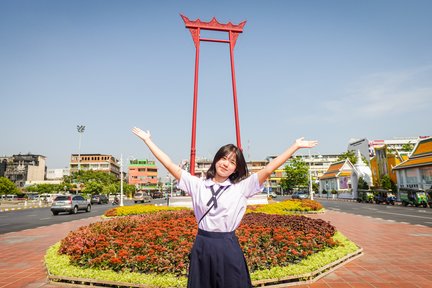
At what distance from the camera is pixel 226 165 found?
2320 mm

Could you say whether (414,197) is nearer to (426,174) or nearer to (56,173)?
(426,174)

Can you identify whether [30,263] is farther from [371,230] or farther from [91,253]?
[371,230]

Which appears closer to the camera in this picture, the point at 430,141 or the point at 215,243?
the point at 215,243

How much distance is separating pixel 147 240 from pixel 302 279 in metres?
2.96

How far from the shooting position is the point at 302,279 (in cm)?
496

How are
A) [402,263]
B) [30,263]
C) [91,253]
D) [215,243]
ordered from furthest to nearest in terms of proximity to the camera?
[30,263] → [402,263] → [91,253] → [215,243]

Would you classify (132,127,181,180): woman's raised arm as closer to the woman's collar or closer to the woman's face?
the woman's collar

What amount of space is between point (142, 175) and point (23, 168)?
33.8 metres

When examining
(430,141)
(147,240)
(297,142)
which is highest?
(430,141)

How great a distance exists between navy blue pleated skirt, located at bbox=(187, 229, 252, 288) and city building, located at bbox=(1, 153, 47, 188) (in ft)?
318

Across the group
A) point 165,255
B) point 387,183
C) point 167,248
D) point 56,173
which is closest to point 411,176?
point 387,183

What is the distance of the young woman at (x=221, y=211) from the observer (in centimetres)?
210

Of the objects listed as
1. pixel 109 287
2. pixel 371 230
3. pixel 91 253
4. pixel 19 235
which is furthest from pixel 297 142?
pixel 19 235

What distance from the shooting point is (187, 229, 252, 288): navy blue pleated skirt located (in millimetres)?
2086
